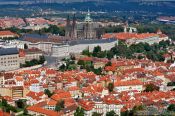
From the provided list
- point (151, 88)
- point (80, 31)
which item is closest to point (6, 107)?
point (151, 88)

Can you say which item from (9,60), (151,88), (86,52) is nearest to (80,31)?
(86,52)

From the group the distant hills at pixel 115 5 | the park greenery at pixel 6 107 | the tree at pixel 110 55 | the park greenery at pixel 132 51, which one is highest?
the park greenery at pixel 6 107

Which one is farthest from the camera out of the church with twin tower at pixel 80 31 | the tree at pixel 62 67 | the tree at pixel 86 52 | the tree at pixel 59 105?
the church with twin tower at pixel 80 31

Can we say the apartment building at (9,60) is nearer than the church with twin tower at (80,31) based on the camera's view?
Yes

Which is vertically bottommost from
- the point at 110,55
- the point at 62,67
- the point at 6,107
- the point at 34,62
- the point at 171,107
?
the point at 110,55

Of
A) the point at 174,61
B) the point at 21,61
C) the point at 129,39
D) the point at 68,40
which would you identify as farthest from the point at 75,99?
the point at 129,39

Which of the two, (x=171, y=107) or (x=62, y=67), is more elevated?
(x=171, y=107)

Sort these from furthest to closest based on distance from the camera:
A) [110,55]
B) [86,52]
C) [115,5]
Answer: [115,5] < [86,52] < [110,55]

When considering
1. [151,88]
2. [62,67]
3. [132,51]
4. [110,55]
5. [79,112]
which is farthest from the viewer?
[132,51]

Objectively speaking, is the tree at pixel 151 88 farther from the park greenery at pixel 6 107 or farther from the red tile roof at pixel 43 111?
the park greenery at pixel 6 107

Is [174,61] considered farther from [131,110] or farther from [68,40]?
[131,110]

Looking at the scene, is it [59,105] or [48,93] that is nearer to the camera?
[59,105]

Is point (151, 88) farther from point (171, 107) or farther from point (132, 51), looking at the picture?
point (132, 51)

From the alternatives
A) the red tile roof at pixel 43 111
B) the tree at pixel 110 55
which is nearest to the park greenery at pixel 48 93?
the red tile roof at pixel 43 111
